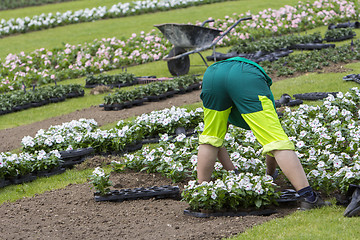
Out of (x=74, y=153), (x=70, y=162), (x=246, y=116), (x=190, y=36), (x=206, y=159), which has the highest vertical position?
(x=246, y=116)

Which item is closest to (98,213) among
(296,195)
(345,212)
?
(296,195)

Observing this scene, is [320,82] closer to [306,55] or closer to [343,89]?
[343,89]

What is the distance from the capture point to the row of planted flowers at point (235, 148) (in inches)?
203

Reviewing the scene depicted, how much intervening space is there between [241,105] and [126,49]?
15.0 meters

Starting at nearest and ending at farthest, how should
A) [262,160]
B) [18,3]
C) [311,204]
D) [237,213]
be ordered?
[311,204]
[237,213]
[262,160]
[18,3]

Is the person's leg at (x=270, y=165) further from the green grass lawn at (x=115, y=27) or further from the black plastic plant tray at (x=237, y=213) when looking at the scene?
the green grass lawn at (x=115, y=27)

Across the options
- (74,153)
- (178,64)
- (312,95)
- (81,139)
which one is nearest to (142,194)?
(74,153)

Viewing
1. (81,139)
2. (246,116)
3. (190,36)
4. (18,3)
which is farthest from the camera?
(18,3)

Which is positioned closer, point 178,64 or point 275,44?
point 178,64

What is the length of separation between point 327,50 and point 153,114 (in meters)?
7.69

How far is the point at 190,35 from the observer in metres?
14.5

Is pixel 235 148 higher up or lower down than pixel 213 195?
lower down

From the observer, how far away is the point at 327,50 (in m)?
15.0

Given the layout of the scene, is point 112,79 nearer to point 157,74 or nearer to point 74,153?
point 157,74
